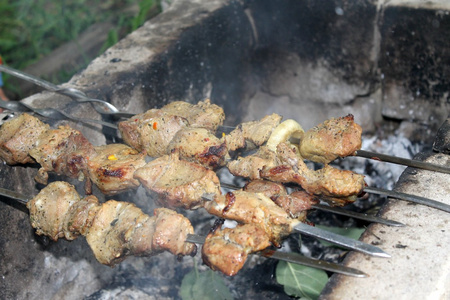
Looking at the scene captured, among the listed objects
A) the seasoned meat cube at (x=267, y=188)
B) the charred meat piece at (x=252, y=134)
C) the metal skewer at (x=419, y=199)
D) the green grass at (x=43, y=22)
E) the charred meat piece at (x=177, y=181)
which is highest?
the charred meat piece at (x=252, y=134)

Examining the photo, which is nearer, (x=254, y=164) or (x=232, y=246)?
(x=232, y=246)

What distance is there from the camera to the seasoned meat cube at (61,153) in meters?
2.57

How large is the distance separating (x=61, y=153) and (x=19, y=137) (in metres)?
0.25

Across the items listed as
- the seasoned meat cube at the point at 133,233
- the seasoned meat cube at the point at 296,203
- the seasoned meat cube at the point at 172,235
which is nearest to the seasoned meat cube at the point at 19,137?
the seasoned meat cube at the point at 133,233

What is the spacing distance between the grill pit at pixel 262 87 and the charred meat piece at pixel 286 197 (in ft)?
1.10

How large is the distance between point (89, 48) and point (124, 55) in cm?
330

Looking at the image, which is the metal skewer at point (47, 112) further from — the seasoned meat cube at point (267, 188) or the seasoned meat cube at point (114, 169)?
the seasoned meat cube at point (267, 188)

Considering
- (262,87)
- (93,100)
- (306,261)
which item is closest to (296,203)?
(306,261)

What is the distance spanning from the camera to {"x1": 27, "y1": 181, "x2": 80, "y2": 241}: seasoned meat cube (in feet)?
8.07

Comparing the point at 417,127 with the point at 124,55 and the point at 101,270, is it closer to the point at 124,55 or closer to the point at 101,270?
the point at 124,55

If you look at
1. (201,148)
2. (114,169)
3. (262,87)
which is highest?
(201,148)

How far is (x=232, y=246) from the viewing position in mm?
2000

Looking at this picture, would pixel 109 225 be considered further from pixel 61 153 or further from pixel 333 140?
pixel 333 140

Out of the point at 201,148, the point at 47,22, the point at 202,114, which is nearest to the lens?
the point at 201,148
